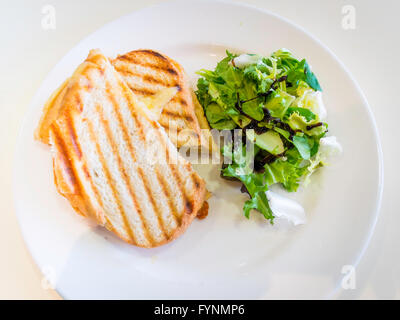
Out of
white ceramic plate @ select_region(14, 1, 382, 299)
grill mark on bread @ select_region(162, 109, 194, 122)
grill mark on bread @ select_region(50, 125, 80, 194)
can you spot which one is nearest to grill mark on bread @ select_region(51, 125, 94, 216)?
grill mark on bread @ select_region(50, 125, 80, 194)

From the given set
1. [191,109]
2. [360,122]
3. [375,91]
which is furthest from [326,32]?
[191,109]

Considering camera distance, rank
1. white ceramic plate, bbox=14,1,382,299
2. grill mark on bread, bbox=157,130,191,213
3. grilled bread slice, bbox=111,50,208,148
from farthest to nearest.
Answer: grilled bread slice, bbox=111,50,208,148
grill mark on bread, bbox=157,130,191,213
white ceramic plate, bbox=14,1,382,299

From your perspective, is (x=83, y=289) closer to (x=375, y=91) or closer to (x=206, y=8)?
(x=206, y=8)

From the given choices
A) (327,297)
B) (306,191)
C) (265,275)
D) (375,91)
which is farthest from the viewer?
(375,91)

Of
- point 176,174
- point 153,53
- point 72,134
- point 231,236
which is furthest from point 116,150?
point 231,236

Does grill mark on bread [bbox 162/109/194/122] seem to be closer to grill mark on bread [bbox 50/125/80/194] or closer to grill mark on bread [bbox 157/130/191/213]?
grill mark on bread [bbox 157/130/191/213]

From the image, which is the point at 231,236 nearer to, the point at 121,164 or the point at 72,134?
the point at 121,164
